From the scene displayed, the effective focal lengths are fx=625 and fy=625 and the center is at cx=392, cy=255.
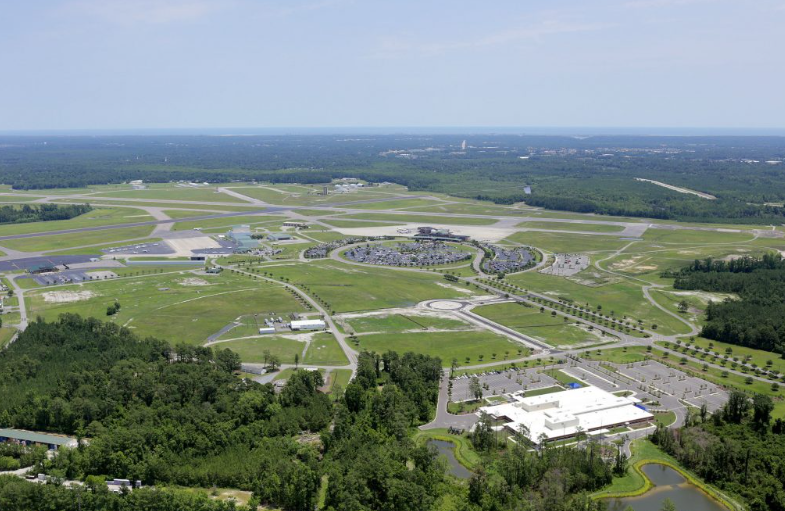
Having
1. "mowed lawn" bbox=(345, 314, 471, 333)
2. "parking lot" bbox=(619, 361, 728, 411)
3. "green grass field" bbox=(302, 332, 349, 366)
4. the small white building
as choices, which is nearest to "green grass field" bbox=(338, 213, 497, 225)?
"mowed lawn" bbox=(345, 314, 471, 333)

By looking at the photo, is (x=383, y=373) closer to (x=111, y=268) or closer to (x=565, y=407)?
(x=565, y=407)

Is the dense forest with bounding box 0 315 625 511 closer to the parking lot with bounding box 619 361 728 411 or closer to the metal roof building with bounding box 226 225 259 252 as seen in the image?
the parking lot with bounding box 619 361 728 411

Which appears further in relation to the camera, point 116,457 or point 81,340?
point 81,340

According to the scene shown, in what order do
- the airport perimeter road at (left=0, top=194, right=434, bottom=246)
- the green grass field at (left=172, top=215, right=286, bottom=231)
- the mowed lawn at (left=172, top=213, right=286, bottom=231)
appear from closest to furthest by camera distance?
the airport perimeter road at (left=0, top=194, right=434, bottom=246) < the green grass field at (left=172, top=215, right=286, bottom=231) < the mowed lawn at (left=172, top=213, right=286, bottom=231)

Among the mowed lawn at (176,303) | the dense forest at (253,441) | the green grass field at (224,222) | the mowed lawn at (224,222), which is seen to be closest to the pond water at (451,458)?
the dense forest at (253,441)

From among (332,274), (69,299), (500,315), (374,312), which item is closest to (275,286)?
(332,274)

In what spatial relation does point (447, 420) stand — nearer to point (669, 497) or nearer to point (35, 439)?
point (669, 497)

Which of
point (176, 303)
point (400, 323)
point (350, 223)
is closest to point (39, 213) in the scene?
point (350, 223)
